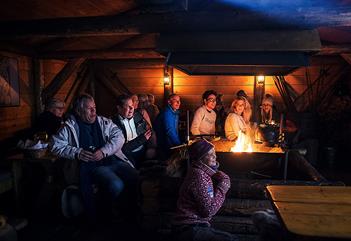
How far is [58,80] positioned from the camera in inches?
318

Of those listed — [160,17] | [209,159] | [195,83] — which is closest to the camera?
[209,159]

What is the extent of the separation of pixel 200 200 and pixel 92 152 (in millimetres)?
1858

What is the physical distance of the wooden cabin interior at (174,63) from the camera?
3.79 metres

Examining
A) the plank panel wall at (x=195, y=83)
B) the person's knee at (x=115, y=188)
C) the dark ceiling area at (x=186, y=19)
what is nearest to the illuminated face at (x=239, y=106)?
the dark ceiling area at (x=186, y=19)

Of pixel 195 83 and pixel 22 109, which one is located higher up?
pixel 195 83

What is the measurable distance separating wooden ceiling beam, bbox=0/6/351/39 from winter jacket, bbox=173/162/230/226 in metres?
2.04

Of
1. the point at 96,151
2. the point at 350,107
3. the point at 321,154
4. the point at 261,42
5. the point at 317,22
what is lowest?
the point at 321,154

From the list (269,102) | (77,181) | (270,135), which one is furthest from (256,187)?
(269,102)

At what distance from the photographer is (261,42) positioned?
3799mm

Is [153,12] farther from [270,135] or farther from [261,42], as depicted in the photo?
[270,135]

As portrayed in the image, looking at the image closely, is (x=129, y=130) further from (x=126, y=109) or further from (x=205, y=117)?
(x=205, y=117)

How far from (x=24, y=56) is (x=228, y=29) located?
5.60m

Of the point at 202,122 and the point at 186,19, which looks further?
the point at 202,122

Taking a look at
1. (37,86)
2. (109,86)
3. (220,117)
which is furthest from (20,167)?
(109,86)
